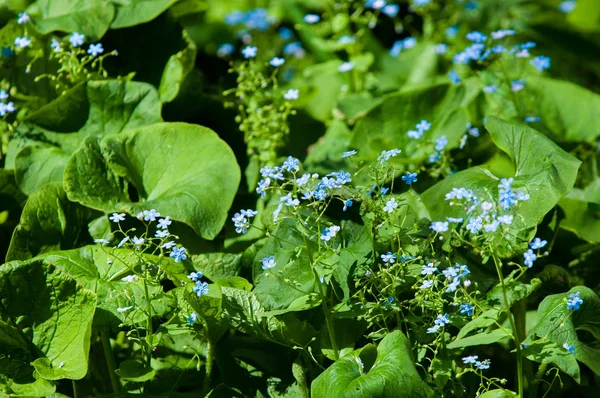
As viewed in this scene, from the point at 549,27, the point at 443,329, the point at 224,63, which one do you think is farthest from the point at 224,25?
the point at 443,329

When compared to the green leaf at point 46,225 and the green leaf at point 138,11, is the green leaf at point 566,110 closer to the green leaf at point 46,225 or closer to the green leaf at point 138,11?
the green leaf at point 138,11

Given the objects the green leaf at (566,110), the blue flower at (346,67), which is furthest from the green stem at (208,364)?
the green leaf at (566,110)

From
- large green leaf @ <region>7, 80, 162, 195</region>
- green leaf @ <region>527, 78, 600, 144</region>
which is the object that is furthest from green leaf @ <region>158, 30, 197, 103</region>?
green leaf @ <region>527, 78, 600, 144</region>

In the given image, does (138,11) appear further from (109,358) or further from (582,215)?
(582,215)

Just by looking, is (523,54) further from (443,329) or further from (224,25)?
(224,25)

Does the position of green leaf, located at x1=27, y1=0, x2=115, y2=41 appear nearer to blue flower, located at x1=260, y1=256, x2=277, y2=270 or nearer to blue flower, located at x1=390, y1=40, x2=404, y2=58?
blue flower, located at x1=260, y1=256, x2=277, y2=270
